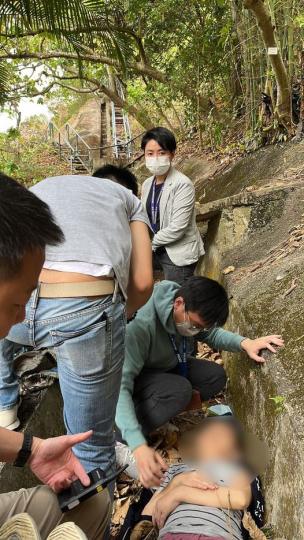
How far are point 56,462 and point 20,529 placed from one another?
0.39 metres

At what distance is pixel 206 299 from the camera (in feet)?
7.61

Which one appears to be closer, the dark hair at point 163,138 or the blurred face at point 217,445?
the blurred face at point 217,445

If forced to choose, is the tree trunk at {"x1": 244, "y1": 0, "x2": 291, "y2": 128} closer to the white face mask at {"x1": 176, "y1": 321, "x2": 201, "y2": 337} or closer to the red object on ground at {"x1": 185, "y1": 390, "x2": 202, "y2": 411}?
the white face mask at {"x1": 176, "y1": 321, "x2": 201, "y2": 337}

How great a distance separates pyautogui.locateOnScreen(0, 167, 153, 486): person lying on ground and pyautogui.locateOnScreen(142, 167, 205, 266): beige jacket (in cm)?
175

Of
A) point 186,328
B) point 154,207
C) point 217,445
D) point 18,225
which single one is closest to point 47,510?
point 18,225

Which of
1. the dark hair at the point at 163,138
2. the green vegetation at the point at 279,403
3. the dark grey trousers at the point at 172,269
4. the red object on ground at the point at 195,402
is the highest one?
the dark hair at the point at 163,138

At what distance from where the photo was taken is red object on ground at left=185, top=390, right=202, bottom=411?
2.97 meters

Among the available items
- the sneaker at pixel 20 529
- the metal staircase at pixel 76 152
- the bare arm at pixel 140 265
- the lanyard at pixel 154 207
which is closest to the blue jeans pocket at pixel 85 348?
the bare arm at pixel 140 265

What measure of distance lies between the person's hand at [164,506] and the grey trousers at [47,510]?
469 millimetres

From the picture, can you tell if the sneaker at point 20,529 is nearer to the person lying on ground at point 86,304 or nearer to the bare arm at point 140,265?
the person lying on ground at point 86,304

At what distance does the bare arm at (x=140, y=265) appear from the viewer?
199 cm

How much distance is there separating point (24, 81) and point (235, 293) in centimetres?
974

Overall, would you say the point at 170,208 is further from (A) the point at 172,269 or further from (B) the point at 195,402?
(B) the point at 195,402

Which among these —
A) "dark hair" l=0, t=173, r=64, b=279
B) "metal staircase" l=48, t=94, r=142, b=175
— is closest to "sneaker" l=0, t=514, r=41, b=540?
"dark hair" l=0, t=173, r=64, b=279
